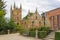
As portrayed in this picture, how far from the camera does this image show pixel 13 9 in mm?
86562

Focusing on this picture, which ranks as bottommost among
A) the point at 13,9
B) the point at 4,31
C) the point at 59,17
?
the point at 4,31

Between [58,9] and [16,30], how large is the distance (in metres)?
19.7

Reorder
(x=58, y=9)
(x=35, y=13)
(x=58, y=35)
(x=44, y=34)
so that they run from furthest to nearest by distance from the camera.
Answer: (x=35, y=13), (x=58, y=9), (x=44, y=34), (x=58, y=35)

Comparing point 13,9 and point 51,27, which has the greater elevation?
point 13,9

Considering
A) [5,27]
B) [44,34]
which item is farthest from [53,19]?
[5,27]

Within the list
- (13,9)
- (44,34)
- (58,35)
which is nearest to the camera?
(58,35)

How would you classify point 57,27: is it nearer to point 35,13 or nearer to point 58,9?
point 58,9

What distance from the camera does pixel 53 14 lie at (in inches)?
1309

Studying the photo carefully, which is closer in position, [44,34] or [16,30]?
[44,34]

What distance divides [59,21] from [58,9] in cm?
211

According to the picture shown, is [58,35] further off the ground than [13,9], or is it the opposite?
[13,9]

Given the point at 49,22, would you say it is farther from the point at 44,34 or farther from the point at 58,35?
the point at 58,35

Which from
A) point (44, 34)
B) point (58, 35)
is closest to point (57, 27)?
point (44, 34)

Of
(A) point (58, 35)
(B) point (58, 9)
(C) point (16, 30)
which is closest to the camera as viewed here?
(A) point (58, 35)
